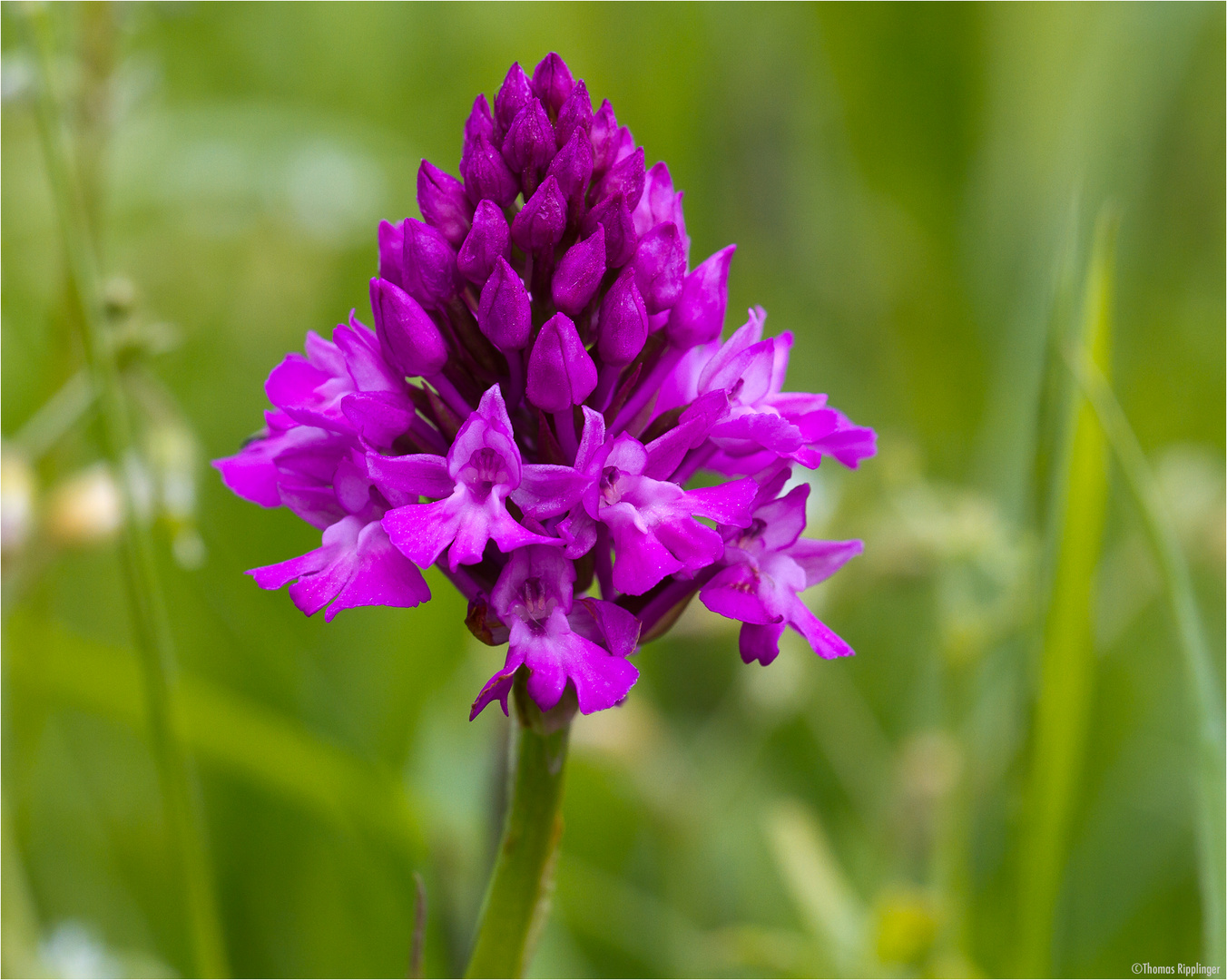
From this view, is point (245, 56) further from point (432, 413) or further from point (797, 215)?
point (432, 413)

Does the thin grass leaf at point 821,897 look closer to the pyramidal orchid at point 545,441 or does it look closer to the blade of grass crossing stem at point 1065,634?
the blade of grass crossing stem at point 1065,634

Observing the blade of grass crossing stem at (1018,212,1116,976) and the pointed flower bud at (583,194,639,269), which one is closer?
the pointed flower bud at (583,194,639,269)

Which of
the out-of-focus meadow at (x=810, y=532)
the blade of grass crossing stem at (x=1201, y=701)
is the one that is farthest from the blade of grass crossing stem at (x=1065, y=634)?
the blade of grass crossing stem at (x=1201, y=701)

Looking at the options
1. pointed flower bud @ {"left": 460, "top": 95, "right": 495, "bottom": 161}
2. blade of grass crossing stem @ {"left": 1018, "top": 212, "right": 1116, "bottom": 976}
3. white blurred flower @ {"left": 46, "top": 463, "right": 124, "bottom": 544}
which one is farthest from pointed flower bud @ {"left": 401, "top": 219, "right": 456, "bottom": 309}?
blade of grass crossing stem @ {"left": 1018, "top": 212, "right": 1116, "bottom": 976}

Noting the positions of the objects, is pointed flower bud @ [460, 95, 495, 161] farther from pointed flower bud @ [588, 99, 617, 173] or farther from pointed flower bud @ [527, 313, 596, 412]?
pointed flower bud @ [527, 313, 596, 412]

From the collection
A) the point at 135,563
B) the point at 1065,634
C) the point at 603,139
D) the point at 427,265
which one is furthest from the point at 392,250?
the point at 1065,634

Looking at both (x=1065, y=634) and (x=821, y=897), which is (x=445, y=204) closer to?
(x=1065, y=634)
